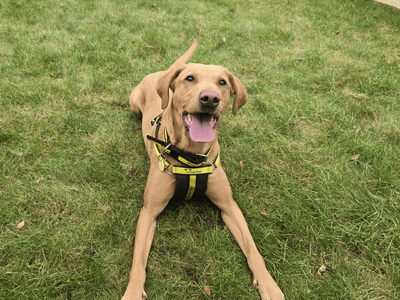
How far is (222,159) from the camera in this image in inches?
135

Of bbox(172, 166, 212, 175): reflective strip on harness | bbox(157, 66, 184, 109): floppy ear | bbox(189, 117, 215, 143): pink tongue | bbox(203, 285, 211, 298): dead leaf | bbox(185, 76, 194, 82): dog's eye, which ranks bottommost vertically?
bbox(203, 285, 211, 298): dead leaf

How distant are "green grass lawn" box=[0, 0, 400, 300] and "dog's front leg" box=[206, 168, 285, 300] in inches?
3.8

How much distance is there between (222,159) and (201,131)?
1190 millimetres

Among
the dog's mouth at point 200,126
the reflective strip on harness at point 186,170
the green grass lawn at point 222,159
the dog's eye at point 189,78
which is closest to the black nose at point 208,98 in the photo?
the dog's mouth at point 200,126

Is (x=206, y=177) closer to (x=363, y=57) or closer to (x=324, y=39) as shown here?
(x=363, y=57)

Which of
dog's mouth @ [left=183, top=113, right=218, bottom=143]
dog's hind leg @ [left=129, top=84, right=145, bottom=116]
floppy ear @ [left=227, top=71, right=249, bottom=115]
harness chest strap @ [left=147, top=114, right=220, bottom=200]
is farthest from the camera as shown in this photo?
dog's hind leg @ [left=129, top=84, right=145, bottom=116]

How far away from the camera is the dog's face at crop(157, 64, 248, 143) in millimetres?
2211

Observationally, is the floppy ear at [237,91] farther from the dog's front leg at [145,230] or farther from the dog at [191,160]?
the dog's front leg at [145,230]

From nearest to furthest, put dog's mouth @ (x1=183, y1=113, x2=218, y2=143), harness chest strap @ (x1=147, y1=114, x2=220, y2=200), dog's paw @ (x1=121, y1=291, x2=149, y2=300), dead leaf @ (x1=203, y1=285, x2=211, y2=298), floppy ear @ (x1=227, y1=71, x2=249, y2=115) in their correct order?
dog's paw @ (x1=121, y1=291, x2=149, y2=300), dead leaf @ (x1=203, y1=285, x2=211, y2=298), dog's mouth @ (x1=183, y1=113, x2=218, y2=143), harness chest strap @ (x1=147, y1=114, x2=220, y2=200), floppy ear @ (x1=227, y1=71, x2=249, y2=115)

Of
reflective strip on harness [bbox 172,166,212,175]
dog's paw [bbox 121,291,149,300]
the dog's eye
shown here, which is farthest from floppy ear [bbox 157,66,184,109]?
dog's paw [bbox 121,291,149,300]

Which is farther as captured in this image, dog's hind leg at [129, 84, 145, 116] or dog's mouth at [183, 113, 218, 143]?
dog's hind leg at [129, 84, 145, 116]

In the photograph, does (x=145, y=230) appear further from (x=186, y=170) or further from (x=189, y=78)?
(x=189, y=78)

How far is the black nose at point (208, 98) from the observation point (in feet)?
7.02

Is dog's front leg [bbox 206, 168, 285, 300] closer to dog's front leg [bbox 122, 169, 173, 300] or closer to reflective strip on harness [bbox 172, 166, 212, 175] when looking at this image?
reflective strip on harness [bbox 172, 166, 212, 175]
